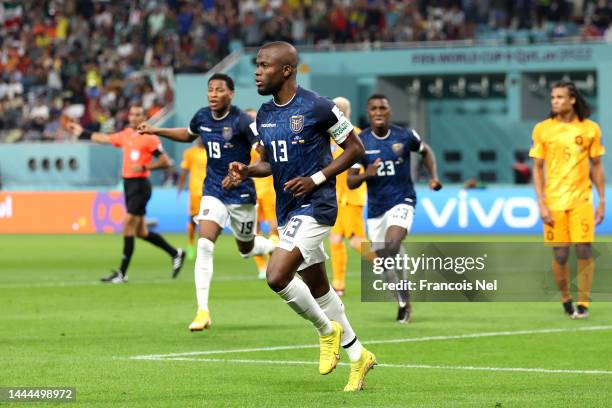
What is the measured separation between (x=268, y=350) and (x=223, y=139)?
2.97m

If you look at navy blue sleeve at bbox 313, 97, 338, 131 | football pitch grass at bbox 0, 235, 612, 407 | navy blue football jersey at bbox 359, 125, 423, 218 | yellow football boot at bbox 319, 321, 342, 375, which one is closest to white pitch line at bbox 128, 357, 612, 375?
football pitch grass at bbox 0, 235, 612, 407

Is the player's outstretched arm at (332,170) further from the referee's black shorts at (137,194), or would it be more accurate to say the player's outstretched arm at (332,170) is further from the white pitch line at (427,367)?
the referee's black shorts at (137,194)

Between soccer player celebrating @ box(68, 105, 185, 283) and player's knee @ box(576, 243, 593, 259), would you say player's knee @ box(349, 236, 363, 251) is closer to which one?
soccer player celebrating @ box(68, 105, 185, 283)

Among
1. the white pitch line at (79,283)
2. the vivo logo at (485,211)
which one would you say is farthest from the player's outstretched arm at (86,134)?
the vivo logo at (485,211)

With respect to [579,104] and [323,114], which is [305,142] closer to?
[323,114]

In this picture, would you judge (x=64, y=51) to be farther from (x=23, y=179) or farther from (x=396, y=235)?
(x=396, y=235)

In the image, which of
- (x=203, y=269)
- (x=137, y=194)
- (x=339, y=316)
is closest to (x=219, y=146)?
(x=203, y=269)

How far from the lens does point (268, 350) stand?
12.3 meters

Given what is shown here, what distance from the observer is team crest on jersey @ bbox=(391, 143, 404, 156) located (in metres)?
15.4

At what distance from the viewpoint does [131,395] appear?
9344 mm

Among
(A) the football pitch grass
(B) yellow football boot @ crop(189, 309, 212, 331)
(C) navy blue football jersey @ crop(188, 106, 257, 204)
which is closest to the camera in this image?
(A) the football pitch grass

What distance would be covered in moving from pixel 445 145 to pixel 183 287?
85.9ft

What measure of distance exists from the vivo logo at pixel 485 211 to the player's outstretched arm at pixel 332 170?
897 inches

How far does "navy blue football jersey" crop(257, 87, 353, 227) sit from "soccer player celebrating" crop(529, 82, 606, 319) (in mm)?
5600
